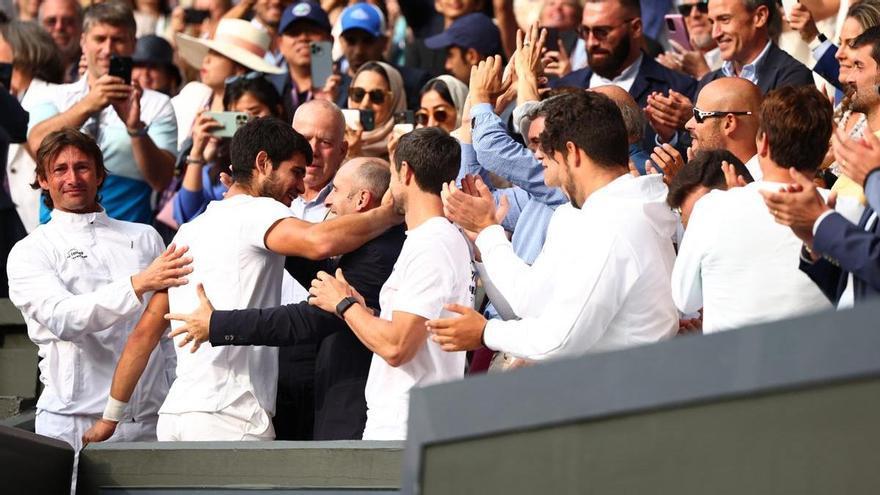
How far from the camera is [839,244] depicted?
4602 mm

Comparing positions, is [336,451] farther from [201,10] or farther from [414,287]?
[201,10]

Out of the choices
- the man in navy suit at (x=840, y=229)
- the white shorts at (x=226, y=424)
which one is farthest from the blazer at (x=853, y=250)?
the white shorts at (x=226, y=424)

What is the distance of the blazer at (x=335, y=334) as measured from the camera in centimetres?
631

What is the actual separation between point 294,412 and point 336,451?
1386 millimetres

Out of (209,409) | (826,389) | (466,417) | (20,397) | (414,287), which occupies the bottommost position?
(20,397)

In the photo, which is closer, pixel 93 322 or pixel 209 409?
pixel 209 409

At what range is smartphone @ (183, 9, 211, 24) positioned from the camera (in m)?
13.0

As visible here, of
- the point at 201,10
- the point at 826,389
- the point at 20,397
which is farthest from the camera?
the point at 201,10

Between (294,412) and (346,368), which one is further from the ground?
(346,368)

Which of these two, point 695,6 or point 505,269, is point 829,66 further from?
point 505,269

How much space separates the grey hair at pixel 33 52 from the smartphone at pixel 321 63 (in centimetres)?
198

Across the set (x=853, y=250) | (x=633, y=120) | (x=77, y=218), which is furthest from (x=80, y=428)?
(x=853, y=250)

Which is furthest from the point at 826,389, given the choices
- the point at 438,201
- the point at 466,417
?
the point at 438,201

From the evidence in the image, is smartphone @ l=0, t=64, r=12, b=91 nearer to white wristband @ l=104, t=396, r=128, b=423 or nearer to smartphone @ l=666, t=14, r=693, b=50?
white wristband @ l=104, t=396, r=128, b=423
